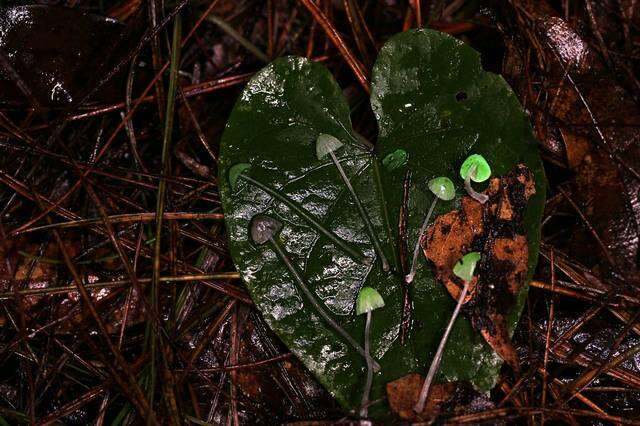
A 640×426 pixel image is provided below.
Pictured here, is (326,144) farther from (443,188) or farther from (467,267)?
(467,267)

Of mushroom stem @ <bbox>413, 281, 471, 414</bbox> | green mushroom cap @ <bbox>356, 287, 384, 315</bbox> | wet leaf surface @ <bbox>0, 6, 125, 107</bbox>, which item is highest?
wet leaf surface @ <bbox>0, 6, 125, 107</bbox>

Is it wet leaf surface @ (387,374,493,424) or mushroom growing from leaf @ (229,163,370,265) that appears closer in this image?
wet leaf surface @ (387,374,493,424)

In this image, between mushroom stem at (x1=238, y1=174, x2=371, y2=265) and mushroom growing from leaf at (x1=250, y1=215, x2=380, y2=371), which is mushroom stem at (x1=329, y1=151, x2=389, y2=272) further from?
mushroom growing from leaf at (x1=250, y1=215, x2=380, y2=371)

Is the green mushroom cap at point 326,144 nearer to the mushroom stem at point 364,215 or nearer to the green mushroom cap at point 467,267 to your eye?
the mushroom stem at point 364,215

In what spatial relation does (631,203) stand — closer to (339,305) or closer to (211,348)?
(339,305)

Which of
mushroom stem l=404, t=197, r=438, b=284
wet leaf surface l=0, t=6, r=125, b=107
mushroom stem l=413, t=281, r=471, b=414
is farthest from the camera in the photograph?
wet leaf surface l=0, t=6, r=125, b=107

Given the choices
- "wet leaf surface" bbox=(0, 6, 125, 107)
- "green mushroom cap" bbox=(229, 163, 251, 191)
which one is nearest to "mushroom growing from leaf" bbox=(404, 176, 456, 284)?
"green mushroom cap" bbox=(229, 163, 251, 191)

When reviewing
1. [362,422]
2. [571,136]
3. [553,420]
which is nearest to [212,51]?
[571,136]

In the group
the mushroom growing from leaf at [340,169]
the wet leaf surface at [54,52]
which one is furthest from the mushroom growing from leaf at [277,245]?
the wet leaf surface at [54,52]
